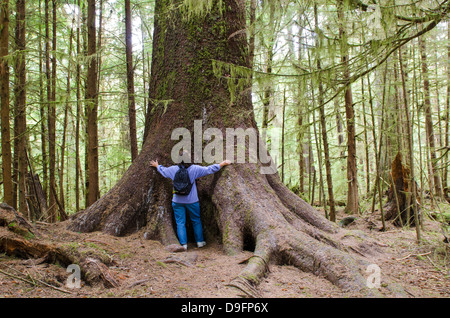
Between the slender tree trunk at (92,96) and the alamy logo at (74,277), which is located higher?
the slender tree trunk at (92,96)

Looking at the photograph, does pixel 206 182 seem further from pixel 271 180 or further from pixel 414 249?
pixel 414 249

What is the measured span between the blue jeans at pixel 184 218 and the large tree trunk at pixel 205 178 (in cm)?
17

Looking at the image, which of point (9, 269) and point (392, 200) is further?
point (392, 200)

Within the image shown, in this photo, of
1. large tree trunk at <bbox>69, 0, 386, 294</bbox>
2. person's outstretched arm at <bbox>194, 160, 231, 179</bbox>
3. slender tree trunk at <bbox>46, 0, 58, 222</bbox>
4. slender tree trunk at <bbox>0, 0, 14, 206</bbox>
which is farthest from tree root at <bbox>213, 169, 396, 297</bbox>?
slender tree trunk at <bbox>46, 0, 58, 222</bbox>

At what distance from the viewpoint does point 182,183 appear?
527 centimetres

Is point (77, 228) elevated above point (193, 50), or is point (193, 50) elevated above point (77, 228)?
point (193, 50)

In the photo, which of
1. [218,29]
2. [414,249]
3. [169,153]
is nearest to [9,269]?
[169,153]

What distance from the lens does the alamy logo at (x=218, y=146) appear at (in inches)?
217

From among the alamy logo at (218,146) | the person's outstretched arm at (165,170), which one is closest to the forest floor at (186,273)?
the person's outstretched arm at (165,170)

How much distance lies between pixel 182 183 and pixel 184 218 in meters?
0.73

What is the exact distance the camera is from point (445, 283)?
3.78m

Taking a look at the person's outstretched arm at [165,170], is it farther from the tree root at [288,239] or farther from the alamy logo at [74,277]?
the alamy logo at [74,277]
